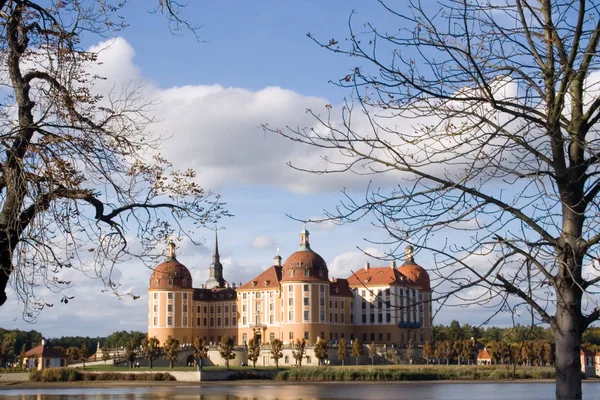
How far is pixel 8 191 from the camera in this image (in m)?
8.89

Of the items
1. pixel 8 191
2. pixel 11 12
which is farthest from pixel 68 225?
pixel 11 12

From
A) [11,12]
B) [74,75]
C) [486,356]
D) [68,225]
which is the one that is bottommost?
[486,356]

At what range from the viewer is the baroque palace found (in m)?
87.8

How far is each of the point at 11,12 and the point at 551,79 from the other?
19.9ft

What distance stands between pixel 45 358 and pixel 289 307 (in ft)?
80.0

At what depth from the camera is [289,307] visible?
88.1 m

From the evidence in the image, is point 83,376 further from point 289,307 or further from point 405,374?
point 289,307

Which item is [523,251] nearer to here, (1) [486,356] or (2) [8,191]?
(2) [8,191]

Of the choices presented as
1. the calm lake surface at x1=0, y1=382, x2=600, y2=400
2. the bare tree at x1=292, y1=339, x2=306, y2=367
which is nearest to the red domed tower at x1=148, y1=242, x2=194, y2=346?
the bare tree at x1=292, y1=339, x2=306, y2=367

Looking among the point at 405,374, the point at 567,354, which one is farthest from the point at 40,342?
the point at 567,354

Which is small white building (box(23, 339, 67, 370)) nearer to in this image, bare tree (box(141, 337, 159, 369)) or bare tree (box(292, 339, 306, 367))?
bare tree (box(141, 337, 159, 369))

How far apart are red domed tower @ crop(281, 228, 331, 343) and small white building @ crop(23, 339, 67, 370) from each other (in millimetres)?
21927

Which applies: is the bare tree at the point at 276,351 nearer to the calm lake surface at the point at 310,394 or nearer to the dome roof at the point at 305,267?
the dome roof at the point at 305,267

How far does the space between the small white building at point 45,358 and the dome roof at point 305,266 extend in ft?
76.6
